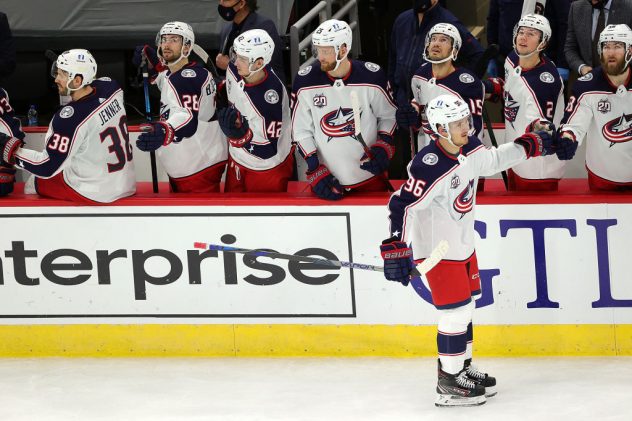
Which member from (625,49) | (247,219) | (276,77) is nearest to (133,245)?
(247,219)

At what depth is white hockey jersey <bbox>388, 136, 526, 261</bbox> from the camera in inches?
209

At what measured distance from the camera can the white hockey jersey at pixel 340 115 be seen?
20.4 ft

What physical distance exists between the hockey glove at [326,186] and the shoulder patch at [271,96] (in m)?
0.52

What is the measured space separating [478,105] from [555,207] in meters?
0.67

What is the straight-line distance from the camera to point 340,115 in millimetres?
6254

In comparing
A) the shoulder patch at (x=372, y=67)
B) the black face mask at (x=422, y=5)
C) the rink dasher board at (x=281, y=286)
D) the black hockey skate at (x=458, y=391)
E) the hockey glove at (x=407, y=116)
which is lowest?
the black hockey skate at (x=458, y=391)

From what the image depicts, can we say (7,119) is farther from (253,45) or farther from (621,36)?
(621,36)

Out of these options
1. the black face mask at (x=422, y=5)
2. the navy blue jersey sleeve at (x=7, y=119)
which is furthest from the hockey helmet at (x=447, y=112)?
the navy blue jersey sleeve at (x=7, y=119)

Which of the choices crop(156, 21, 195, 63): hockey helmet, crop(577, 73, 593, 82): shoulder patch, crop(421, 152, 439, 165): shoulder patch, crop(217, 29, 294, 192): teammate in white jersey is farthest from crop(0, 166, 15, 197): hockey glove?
crop(577, 73, 593, 82): shoulder patch

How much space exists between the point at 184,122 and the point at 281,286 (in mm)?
1056

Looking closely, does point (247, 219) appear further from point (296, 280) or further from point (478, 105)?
point (478, 105)

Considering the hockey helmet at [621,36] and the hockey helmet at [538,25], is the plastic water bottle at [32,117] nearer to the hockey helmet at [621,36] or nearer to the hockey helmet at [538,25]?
the hockey helmet at [538,25]

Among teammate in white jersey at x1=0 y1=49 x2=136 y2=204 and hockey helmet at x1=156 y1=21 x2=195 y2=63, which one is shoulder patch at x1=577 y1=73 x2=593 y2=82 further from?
teammate in white jersey at x1=0 y1=49 x2=136 y2=204

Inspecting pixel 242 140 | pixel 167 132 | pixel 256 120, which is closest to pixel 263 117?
pixel 256 120
